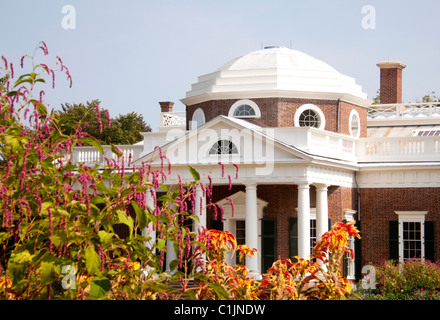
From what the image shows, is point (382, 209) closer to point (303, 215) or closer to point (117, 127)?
point (303, 215)

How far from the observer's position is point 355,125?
4141 cm

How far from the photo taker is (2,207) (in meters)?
8.23

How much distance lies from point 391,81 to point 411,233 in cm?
1565

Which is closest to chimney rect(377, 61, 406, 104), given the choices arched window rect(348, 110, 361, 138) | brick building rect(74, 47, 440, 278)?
brick building rect(74, 47, 440, 278)

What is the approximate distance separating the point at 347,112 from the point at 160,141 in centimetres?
957

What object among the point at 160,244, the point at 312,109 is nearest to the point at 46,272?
the point at 160,244

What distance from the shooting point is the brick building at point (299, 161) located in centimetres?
3450

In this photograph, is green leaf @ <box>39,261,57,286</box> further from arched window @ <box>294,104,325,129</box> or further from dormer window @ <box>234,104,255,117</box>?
arched window @ <box>294,104,325,129</box>

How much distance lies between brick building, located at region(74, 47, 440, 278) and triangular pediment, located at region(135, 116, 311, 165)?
0.04m

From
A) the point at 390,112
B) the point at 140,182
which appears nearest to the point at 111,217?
the point at 140,182

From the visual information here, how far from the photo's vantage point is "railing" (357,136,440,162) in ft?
122

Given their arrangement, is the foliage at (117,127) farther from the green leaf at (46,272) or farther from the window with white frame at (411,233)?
the green leaf at (46,272)

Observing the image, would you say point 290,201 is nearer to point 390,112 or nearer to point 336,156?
point 336,156
